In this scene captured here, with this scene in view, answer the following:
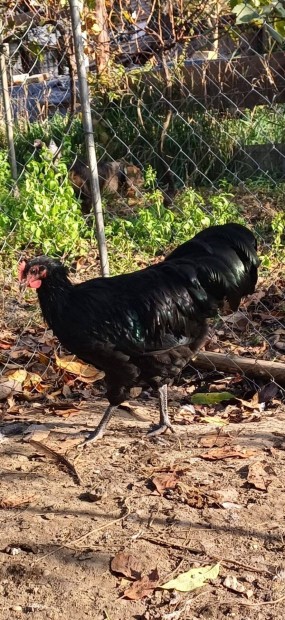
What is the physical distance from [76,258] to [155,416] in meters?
2.65

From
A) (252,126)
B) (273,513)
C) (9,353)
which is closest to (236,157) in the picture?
(252,126)

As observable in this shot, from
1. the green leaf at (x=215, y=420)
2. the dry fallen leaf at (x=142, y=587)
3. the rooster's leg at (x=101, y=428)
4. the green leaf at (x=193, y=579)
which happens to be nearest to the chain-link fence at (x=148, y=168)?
the green leaf at (x=215, y=420)

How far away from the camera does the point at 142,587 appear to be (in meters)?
2.71

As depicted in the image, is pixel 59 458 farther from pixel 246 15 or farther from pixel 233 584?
pixel 246 15

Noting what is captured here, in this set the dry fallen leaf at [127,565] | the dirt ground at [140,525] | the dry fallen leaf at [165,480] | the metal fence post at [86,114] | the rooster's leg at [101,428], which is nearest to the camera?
the dirt ground at [140,525]

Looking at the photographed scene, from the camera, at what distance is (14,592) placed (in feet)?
8.86

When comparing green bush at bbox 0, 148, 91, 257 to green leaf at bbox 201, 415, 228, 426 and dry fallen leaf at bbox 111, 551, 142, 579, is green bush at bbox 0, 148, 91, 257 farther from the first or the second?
dry fallen leaf at bbox 111, 551, 142, 579

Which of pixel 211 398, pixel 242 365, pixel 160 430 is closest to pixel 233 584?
pixel 160 430

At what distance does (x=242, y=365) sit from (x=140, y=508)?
1624mm

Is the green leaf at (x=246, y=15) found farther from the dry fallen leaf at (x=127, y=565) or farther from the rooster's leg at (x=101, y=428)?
the dry fallen leaf at (x=127, y=565)

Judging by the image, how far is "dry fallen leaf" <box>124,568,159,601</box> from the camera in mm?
2670

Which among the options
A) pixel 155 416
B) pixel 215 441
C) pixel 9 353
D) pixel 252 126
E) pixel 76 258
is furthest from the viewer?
pixel 252 126

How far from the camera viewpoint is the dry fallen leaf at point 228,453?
11.9 ft

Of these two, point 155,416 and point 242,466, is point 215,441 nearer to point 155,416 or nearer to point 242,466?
point 242,466
